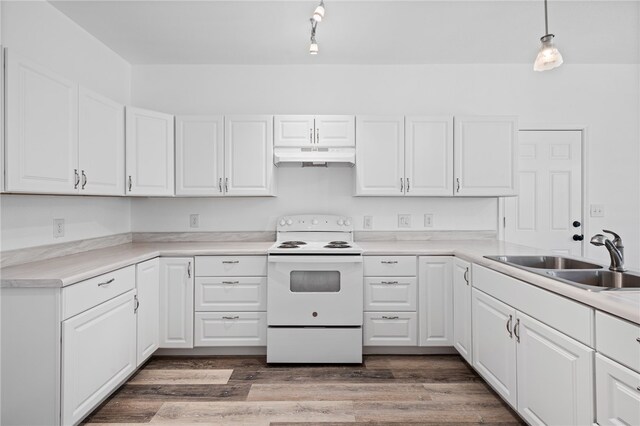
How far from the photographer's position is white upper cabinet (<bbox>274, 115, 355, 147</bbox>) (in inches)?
117

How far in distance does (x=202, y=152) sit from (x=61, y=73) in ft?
3.57

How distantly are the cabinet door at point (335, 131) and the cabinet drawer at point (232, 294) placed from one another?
130 centimetres

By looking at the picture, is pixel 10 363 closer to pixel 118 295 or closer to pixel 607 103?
pixel 118 295

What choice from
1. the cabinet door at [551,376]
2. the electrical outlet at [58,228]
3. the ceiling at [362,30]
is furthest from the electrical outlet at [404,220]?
the electrical outlet at [58,228]

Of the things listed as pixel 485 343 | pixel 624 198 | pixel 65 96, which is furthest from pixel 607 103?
pixel 65 96

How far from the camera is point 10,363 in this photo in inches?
63.0

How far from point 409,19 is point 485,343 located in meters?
2.31

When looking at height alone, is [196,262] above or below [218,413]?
above

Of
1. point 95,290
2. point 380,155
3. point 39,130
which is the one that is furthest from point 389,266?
point 39,130

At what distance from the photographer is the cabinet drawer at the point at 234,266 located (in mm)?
2705

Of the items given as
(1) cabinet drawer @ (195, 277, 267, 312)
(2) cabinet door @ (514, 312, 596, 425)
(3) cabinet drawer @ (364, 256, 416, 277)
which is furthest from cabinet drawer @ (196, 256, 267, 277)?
(2) cabinet door @ (514, 312, 596, 425)

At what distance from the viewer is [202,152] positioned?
2982 mm

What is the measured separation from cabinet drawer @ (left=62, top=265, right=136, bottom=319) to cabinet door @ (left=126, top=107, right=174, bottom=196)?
77 centimetres

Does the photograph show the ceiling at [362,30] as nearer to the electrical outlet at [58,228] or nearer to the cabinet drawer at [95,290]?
the electrical outlet at [58,228]
